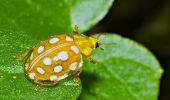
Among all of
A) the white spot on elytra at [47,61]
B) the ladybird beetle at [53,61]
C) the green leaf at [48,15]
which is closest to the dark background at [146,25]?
the green leaf at [48,15]

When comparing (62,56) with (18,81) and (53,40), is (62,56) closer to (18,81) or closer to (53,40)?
(53,40)

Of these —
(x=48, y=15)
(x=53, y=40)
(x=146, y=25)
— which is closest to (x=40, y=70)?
(x=53, y=40)

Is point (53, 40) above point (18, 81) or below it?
above

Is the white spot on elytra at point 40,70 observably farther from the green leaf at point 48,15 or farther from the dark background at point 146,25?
the dark background at point 146,25

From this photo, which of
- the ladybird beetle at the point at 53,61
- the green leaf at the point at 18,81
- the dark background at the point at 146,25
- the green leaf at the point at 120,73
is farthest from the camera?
the dark background at the point at 146,25

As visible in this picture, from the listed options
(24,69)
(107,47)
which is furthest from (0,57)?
(107,47)

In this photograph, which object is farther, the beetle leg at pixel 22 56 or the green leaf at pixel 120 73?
the green leaf at pixel 120 73
